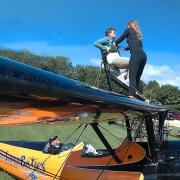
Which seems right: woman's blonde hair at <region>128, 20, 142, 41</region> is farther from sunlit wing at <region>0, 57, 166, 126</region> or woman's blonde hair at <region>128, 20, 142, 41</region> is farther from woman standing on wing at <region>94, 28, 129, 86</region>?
sunlit wing at <region>0, 57, 166, 126</region>

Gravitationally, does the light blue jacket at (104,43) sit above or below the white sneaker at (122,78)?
above

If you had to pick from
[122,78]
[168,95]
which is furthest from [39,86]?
[168,95]

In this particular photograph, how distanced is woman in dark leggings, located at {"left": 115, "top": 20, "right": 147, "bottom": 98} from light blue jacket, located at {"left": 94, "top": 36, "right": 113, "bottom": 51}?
30 centimetres

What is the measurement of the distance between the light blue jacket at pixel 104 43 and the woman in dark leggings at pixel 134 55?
30 cm

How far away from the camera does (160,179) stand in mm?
7055

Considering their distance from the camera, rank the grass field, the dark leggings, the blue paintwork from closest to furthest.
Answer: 1. the blue paintwork
2. the dark leggings
3. the grass field

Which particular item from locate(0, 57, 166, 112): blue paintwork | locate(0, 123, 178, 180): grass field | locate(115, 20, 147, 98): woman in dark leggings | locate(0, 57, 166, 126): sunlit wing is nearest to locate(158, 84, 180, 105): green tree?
locate(0, 123, 178, 180): grass field

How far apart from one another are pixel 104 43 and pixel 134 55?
563 millimetres

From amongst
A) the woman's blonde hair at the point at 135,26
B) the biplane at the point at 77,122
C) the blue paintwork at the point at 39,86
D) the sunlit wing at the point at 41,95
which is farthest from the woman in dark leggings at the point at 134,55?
the blue paintwork at the point at 39,86

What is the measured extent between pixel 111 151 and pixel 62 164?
121 cm

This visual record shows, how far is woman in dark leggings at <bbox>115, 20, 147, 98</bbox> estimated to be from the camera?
7057 millimetres

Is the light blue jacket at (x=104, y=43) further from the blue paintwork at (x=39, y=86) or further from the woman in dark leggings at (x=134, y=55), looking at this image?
the blue paintwork at (x=39, y=86)

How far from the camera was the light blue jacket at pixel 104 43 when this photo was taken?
7219mm

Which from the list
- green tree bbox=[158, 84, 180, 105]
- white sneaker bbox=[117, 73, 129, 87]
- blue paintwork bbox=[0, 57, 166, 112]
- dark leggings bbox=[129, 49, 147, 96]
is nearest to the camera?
blue paintwork bbox=[0, 57, 166, 112]
